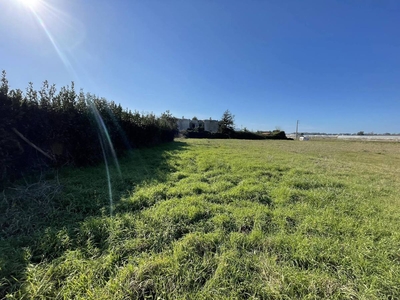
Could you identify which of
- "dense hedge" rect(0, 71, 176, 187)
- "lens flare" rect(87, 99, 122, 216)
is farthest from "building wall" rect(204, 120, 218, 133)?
"lens flare" rect(87, 99, 122, 216)

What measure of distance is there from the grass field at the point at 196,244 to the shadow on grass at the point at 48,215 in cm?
1

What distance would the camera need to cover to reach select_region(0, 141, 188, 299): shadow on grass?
1.55 metres

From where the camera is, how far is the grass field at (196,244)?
1.33 meters

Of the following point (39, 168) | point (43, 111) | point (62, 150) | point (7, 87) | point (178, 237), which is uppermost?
point (7, 87)

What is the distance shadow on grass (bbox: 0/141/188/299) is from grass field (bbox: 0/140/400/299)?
0.4 inches

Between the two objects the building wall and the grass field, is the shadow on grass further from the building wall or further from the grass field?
the building wall

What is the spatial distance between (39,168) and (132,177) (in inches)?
80.2

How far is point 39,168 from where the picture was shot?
388 cm

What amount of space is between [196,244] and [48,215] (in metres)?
2.00

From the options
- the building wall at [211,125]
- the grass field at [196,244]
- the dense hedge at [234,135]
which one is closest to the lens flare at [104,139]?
the grass field at [196,244]

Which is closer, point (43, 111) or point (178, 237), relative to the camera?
point (178, 237)

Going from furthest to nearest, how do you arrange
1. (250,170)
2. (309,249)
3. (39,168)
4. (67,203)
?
(250,170) → (39,168) → (67,203) → (309,249)

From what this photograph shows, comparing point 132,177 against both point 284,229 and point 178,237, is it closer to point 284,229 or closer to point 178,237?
point 178,237

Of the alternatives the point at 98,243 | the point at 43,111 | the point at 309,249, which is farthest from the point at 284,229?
the point at 43,111
